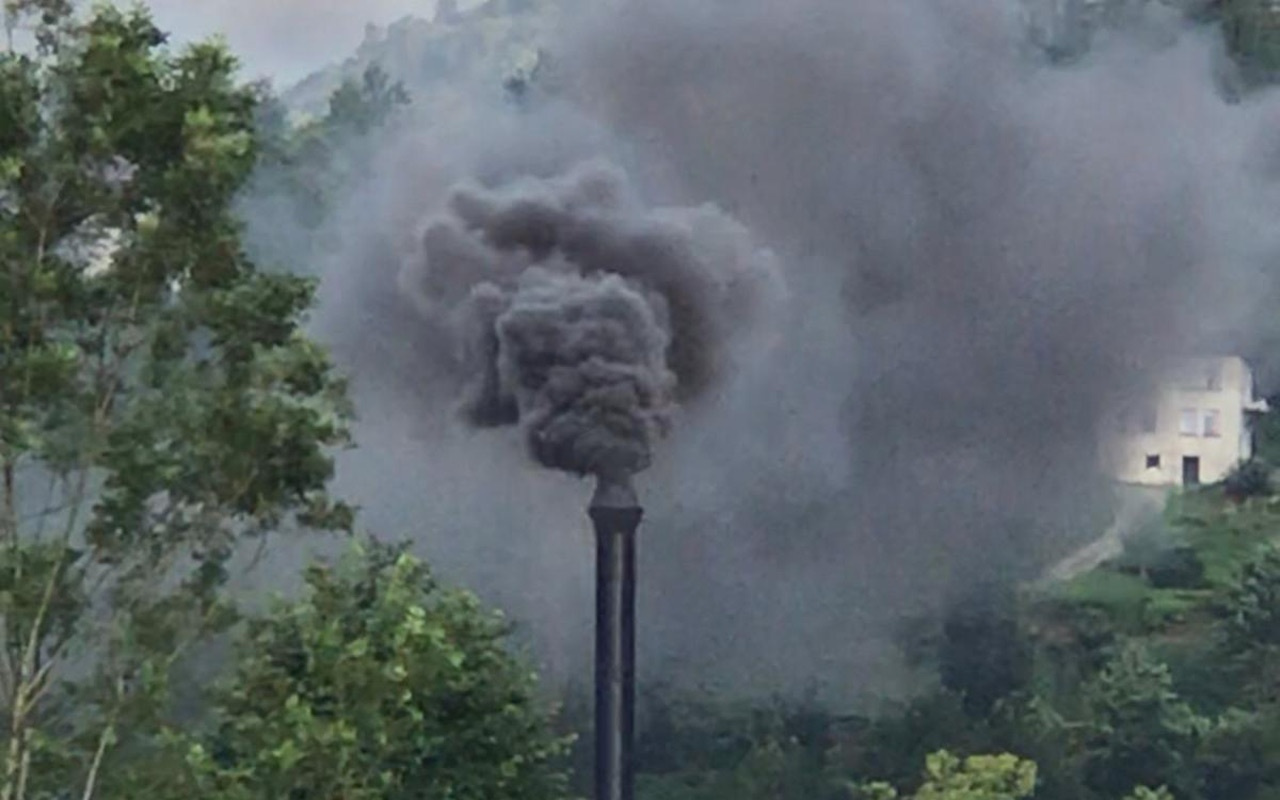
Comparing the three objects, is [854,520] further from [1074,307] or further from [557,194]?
[557,194]

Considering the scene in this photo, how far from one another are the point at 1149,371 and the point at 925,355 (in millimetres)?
3309

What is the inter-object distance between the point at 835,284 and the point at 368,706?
2164 cm

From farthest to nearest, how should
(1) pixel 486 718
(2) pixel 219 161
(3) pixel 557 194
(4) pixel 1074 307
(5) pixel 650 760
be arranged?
1. (5) pixel 650 760
2. (4) pixel 1074 307
3. (3) pixel 557 194
4. (1) pixel 486 718
5. (2) pixel 219 161

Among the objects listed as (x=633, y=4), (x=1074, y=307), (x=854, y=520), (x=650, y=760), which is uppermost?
(x=633, y=4)

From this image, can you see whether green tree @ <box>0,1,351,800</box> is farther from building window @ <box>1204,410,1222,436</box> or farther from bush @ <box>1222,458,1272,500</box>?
building window @ <box>1204,410,1222,436</box>

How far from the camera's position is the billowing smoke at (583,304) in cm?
2508

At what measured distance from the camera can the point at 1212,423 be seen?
5312cm

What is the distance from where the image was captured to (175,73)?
560 inches

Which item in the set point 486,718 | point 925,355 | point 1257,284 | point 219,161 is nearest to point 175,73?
point 219,161

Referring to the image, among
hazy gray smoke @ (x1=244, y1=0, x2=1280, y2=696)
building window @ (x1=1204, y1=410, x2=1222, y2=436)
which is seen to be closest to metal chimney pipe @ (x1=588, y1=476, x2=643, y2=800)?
hazy gray smoke @ (x1=244, y1=0, x2=1280, y2=696)

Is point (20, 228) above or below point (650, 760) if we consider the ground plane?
above

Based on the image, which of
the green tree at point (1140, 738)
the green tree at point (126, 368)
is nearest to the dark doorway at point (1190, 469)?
the green tree at point (1140, 738)

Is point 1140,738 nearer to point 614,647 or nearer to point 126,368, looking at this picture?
point 614,647

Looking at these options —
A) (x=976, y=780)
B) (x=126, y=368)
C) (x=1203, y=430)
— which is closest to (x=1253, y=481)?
(x=1203, y=430)
